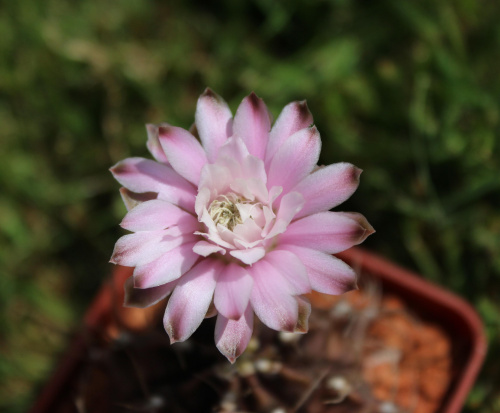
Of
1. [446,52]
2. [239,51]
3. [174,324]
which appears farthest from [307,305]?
[239,51]

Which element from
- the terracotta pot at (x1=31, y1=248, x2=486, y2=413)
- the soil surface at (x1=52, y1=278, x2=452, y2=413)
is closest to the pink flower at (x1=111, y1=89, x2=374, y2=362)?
the soil surface at (x1=52, y1=278, x2=452, y2=413)

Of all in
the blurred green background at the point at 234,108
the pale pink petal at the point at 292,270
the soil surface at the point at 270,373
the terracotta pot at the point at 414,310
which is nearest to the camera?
the pale pink petal at the point at 292,270

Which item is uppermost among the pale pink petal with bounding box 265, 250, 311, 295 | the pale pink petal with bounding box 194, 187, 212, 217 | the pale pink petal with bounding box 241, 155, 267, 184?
the pale pink petal with bounding box 241, 155, 267, 184

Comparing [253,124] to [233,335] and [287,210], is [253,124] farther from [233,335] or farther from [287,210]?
[233,335]

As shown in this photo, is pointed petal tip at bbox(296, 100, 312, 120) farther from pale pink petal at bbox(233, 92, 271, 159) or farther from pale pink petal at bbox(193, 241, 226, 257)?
pale pink petal at bbox(193, 241, 226, 257)

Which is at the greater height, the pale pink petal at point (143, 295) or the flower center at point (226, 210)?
the flower center at point (226, 210)

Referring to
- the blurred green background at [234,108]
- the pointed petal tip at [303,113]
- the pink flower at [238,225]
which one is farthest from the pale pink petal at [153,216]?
the blurred green background at [234,108]

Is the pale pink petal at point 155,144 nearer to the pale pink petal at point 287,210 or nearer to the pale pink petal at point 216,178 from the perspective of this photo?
the pale pink petal at point 216,178
